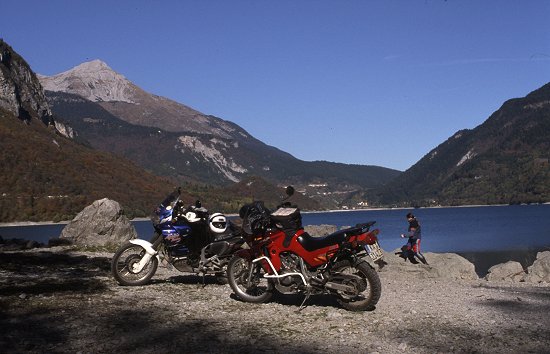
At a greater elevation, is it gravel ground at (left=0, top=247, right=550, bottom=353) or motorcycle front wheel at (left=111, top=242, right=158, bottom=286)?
motorcycle front wheel at (left=111, top=242, right=158, bottom=286)

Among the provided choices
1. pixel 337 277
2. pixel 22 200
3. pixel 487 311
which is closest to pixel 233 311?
pixel 337 277

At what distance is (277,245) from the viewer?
8602mm

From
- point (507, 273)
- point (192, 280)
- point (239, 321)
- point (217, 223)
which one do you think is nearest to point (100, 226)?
point (192, 280)

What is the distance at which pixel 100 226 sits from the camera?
75.9ft

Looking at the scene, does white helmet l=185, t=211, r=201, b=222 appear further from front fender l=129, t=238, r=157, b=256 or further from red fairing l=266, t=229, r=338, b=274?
red fairing l=266, t=229, r=338, b=274

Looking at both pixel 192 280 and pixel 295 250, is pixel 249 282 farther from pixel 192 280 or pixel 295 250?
pixel 192 280

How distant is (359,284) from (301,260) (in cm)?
97

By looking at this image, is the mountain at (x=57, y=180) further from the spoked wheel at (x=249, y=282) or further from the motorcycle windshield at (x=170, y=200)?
the spoked wheel at (x=249, y=282)

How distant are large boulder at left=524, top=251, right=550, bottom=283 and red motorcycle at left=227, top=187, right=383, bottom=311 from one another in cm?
1117

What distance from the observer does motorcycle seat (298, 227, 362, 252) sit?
8023 millimetres

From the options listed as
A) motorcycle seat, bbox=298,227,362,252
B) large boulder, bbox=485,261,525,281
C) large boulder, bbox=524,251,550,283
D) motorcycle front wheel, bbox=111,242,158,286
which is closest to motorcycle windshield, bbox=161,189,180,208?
motorcycle front wheel, bbox=111,242,158,286

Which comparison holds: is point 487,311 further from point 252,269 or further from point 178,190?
point 178,190

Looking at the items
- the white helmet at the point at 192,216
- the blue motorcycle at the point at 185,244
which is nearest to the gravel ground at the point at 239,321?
the blue motorcycle at the point at 185,244

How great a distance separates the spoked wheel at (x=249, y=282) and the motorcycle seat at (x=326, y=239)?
1006 millimetres
